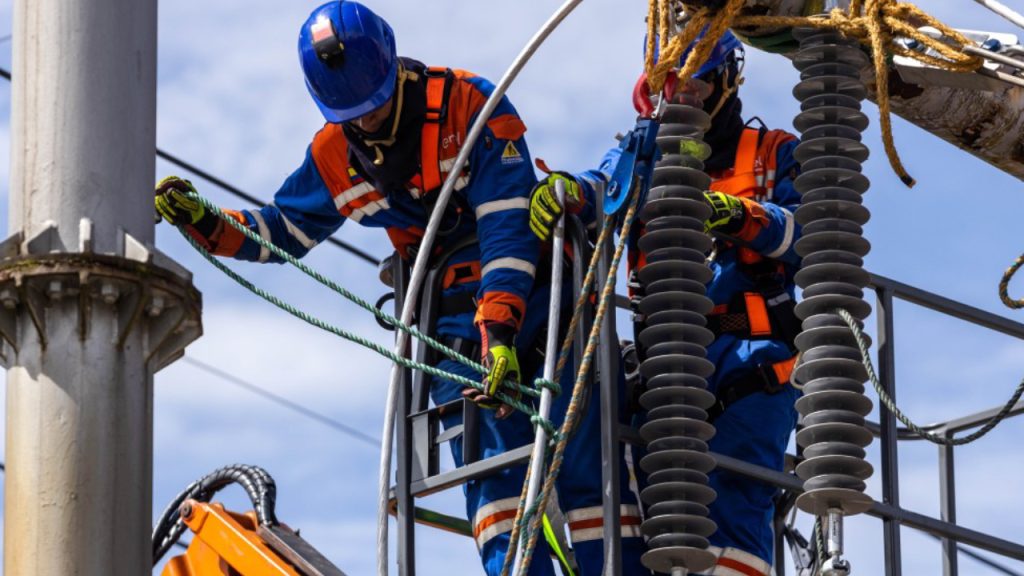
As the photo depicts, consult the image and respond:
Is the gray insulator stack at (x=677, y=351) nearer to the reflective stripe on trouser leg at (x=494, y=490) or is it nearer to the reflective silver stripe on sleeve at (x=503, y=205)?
the reflective silver stripe on sleeve at (x=503, y=205)

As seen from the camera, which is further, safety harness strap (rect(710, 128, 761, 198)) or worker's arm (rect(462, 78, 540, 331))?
safety harness strap (rect(710, 128, 761, 198))

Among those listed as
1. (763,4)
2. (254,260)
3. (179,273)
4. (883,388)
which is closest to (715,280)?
(883,388)

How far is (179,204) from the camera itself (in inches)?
307

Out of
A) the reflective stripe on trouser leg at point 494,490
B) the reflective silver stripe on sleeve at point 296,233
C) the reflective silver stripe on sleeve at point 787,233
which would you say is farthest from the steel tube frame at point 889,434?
the reflective silver stripe on sleeve at point 296,233

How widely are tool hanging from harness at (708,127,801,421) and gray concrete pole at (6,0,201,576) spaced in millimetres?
3139

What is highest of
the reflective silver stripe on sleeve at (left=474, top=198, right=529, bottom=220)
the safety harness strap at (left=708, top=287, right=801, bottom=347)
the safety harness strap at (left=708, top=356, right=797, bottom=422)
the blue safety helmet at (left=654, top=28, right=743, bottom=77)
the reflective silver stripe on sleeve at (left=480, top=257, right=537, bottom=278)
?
the blue safety helmet at (left=654, top=28, right=743, bottom=77)

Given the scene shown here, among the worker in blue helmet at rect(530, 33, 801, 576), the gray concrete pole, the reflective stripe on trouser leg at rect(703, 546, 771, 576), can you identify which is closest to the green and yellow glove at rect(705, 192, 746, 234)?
the worker in blue helmet at rect(530, 33, 801, 576)

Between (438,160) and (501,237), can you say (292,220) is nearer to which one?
(438,160)

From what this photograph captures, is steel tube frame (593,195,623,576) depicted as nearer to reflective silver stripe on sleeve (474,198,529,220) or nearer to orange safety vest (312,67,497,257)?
reflective silver stripe on sleeve (474,198,529,220)

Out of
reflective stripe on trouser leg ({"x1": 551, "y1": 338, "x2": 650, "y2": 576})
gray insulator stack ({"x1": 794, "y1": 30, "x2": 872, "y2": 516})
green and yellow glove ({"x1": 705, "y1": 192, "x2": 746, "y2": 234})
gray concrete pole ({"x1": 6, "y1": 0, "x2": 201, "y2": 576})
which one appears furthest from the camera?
green and yellow glove ({"x1": 705, "y1": 192, "x2": 746, "y2": 234})

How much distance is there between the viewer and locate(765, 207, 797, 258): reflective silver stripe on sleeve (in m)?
7.77

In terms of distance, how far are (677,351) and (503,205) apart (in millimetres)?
890

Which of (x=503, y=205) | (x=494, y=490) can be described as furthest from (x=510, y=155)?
(x=494, y=490)

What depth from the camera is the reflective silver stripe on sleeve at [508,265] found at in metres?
7.31
